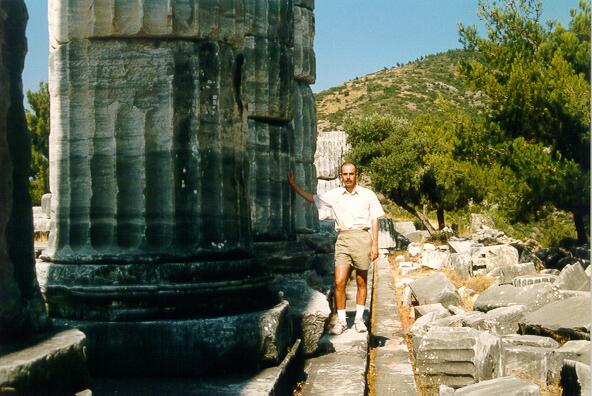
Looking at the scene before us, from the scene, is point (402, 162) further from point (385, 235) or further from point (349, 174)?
point (349, 174)

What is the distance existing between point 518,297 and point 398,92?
6363 centimetres

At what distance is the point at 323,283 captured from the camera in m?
7.68

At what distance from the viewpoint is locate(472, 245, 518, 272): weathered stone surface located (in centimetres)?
1505

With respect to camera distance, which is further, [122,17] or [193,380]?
[122,17]

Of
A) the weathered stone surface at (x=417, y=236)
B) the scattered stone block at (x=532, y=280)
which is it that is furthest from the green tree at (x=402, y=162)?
the scattered stone block at (x=532, y=280)

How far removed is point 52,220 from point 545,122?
14.0 metres

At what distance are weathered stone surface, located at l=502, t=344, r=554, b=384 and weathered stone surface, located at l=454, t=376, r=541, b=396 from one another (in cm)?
96

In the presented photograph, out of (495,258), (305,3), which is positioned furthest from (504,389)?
(495,258)

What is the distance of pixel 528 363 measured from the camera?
6.32m

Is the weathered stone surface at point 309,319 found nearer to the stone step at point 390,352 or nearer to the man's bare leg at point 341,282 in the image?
the stone step at point 390,352

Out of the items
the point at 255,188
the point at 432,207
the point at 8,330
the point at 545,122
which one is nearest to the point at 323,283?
the point at 255,188

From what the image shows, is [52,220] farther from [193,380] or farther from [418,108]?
[418,108]

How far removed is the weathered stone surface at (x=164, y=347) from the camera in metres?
3.79

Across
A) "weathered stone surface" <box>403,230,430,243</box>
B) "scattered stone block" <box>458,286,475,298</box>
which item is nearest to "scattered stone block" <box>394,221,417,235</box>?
"weathered stone surface" <box>403,230,430,243</box>
